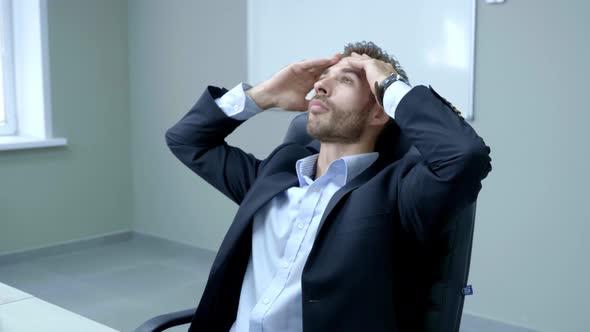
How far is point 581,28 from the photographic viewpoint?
257 cm

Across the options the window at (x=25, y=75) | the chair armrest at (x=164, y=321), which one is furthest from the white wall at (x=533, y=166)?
the window at (x=25, y=75)

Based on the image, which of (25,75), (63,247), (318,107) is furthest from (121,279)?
(318,107)

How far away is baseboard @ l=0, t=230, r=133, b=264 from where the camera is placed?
13.1 feet

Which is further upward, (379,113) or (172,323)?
(379,113)

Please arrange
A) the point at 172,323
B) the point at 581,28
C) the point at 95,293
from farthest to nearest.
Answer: the point at 95,293 < the point at 581,28 < the point at 172,323

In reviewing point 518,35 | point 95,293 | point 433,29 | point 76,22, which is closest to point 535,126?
point 518,35

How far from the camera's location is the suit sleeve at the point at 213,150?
175cm

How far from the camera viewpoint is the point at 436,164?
1.26 metres

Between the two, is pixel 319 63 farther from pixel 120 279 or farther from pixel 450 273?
pixel 120 279

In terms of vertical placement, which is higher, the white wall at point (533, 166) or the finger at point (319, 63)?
the finger at point (319, 63)

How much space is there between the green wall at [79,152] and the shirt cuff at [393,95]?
3.16m

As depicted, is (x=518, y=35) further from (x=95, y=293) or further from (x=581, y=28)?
(x=95, y=293)

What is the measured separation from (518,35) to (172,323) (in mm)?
1990

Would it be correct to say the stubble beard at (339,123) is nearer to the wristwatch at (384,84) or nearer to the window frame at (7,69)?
the wristwatch at (384,84)
